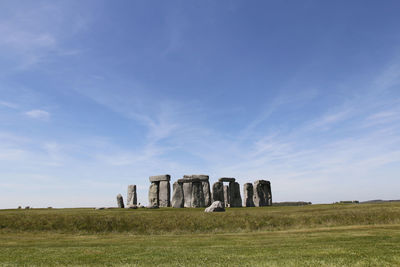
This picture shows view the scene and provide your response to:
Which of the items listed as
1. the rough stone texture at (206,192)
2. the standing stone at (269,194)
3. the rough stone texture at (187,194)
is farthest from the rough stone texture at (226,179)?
the standing stone at (269,194)

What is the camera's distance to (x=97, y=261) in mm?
9961

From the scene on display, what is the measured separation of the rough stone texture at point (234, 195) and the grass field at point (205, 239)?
17.5 meters

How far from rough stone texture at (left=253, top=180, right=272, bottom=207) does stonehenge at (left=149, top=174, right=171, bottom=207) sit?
11319 millimetres

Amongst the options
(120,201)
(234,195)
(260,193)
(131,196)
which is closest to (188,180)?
(234,195)

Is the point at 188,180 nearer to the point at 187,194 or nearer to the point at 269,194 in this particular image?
the point at 187,194

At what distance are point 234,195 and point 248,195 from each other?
6.03 ft

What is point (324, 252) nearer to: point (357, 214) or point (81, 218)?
point (357, 214)

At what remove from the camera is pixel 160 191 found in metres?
38.8

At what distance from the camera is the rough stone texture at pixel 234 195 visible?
40.3 m

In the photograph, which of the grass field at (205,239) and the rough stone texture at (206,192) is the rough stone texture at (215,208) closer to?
the grass field at (205,239)

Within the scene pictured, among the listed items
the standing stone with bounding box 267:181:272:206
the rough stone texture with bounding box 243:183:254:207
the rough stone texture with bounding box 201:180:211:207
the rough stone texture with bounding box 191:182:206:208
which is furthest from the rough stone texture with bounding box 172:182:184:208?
the standing stone with bounding box 267:181:272:206

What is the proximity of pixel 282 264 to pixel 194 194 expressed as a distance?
2891 centimetres

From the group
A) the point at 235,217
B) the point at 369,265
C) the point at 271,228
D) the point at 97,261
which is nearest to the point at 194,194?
the point at 235,217

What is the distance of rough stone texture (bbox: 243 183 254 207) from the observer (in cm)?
4073
